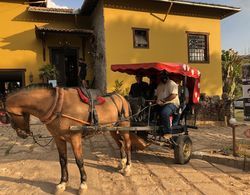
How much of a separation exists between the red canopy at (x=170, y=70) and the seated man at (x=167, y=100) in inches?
12.0

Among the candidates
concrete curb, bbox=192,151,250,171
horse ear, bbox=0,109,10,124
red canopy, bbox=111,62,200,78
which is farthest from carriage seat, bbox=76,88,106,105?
concrete curb, bbox=192,151,250,171

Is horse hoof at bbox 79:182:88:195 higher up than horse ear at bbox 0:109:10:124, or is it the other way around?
horse ear at bbox 0:109:10:124

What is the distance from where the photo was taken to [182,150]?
759cm

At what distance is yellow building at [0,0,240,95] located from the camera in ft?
54.5

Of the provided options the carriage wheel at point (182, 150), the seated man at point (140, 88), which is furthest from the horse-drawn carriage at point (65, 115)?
the seated man at point (140, 88)

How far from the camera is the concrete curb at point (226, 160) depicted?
7.41 meters

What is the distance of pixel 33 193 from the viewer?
5.82m

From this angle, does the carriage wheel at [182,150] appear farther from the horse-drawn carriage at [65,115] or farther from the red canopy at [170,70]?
the red canopy at [170,70]

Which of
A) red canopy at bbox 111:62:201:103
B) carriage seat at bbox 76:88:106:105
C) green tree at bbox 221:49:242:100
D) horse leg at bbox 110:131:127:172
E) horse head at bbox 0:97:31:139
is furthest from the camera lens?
green tree at bbox 221:49:242:100

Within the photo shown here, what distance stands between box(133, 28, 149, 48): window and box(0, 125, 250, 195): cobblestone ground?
9.01m

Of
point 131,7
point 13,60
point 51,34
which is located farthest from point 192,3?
point 13,60

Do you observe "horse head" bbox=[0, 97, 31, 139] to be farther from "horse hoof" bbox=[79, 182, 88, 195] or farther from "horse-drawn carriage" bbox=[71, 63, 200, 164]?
"horse-drawn carriage" bbox=[71, 63, 200, 164]

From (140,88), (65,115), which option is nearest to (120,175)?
(65,115)

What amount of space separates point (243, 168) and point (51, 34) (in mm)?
12807
